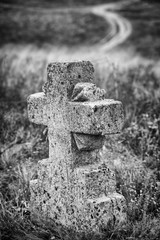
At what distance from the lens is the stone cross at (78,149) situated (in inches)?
123

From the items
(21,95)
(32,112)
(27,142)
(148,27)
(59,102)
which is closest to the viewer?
(59,102)

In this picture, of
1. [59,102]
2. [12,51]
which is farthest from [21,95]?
[12,51]

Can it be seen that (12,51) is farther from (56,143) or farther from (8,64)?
(56,143)

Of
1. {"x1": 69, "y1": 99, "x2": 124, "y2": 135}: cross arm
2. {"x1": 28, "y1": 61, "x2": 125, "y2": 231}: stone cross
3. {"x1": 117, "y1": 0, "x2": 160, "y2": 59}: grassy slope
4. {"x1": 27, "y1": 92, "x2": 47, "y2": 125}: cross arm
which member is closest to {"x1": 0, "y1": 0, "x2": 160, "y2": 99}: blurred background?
{"x1": 117, "y1": 0, "x2": 160, "y2": 59}: grassy slope

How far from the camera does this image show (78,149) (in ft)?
11.0

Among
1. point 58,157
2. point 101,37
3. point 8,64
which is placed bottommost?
point 58,157

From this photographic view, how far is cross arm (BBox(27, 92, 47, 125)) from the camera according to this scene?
3650 millimetres

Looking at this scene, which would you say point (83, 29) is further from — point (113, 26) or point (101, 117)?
point (101, 117)

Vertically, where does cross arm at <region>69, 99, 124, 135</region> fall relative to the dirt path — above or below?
below

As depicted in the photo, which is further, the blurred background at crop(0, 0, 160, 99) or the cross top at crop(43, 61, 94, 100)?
the blurred background at crop(0, 0, 160, 99)

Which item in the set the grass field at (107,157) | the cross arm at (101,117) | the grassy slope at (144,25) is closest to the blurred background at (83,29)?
the grassy slope at (144,25)

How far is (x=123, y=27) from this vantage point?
15.4m

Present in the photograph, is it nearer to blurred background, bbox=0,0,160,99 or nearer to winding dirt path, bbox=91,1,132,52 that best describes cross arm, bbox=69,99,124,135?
blurred background, bbox=0,0,160,99

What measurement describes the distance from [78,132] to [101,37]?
11.9 meters
